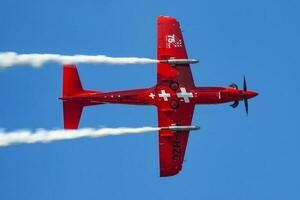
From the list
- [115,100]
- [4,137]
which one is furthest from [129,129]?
[4,137]

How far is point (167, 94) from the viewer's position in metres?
55.7

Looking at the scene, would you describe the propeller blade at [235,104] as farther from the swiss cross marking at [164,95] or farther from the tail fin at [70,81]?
the tail fin at [70,81]

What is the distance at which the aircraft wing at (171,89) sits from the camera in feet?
182

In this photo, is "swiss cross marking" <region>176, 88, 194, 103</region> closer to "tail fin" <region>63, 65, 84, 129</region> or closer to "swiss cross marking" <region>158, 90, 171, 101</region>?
"swiss cross marking" <region>158, 90, 171, 101</region>

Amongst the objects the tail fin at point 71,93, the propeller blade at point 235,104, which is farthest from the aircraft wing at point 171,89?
the tail fin at point 71,93

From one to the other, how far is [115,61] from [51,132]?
8.18 meters

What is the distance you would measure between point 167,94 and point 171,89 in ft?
1.77

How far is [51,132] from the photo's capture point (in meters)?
53.4

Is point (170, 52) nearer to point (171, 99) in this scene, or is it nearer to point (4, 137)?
point (171, 99)

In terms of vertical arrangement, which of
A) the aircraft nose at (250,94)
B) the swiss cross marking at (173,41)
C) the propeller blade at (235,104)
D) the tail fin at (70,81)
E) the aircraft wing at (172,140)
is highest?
the swiss cross marking at (173,41)

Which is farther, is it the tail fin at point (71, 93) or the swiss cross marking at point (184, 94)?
the swiss cross marking at point (184, 94)

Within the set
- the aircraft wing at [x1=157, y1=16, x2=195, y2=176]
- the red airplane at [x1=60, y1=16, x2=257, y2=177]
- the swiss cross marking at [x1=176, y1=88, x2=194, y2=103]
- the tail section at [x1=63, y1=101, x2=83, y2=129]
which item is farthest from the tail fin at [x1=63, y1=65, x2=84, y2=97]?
the swiss cross marking at [x1=176, y1=88, x2=194, y2=103]

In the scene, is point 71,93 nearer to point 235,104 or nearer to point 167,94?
point 167,94

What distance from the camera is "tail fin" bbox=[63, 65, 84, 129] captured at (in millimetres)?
54969
